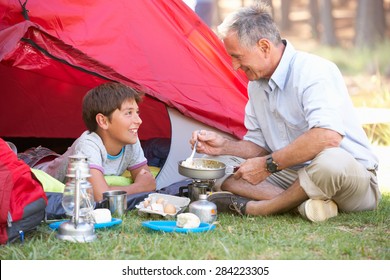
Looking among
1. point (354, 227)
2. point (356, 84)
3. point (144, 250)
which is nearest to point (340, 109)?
point (354, 227)

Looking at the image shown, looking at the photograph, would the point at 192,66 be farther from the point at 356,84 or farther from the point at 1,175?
the point at 356,84

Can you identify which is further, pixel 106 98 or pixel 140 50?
pixel 140 50

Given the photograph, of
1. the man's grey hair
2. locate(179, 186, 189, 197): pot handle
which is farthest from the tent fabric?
the man's grey hair

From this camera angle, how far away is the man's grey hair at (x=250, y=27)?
10.2 ft

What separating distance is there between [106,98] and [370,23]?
322 inches

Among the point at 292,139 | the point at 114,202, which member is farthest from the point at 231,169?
the point at 114,202

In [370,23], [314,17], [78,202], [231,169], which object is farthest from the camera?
[314,17]

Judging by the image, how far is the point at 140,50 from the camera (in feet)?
12.3

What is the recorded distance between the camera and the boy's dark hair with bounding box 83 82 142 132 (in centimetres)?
346

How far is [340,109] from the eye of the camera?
302cm

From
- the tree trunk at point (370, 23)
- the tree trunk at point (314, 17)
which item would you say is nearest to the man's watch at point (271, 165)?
the tree trunk at point (370, 23)

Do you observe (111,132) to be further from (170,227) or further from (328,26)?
(328,26)

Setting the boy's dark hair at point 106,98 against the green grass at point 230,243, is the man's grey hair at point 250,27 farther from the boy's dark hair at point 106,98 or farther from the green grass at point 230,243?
the green grass at point 230,243

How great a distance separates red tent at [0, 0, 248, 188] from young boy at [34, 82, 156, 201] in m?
0.11
